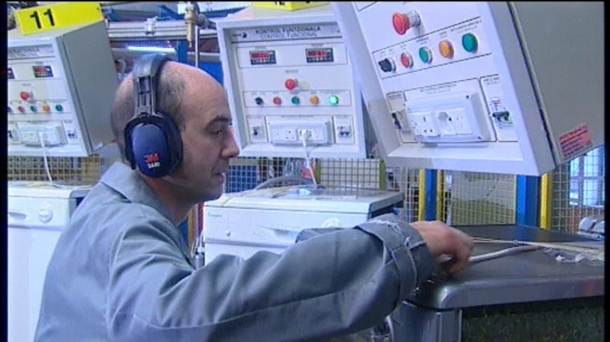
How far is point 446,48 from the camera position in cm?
113

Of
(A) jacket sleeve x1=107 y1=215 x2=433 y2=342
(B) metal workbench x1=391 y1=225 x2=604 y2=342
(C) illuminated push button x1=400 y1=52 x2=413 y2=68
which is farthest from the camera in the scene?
(C) illuminated push button x1=400 y1=52 x2=413 y2=68

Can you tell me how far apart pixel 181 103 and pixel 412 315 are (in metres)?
0.51

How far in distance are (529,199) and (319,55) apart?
27.1 inches

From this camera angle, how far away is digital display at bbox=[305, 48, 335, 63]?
178 cm

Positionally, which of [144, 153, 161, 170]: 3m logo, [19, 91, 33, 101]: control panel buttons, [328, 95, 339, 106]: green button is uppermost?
[19, 91, 33, 101]: control panel buttons

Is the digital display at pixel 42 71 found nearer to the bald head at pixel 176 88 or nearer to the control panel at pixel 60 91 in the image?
the control panel at pixel 60 91

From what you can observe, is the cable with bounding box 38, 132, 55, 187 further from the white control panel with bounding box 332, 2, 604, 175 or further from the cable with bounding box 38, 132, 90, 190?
the white control panel with bounding box 332, 2, 604, 175

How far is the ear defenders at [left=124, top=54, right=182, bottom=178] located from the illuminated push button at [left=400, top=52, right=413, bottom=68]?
0.45 m

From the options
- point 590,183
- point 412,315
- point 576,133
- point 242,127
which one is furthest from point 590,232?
point 242,127

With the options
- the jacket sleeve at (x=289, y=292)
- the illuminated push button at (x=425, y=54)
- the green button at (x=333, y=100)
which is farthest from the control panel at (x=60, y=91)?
the jacket sleeve at (x=289, y=292)

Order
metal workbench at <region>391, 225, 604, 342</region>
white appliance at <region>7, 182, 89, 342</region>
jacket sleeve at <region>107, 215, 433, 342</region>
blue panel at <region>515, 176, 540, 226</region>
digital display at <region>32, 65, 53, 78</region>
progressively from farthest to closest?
digital display at <region>32, 65, 53, 78</region>, white appliance at <region>7, 182, 89, 342</region>, blue panel at <region>515, 176, 540, 226</region>, metal workbench at <region>391, 225, 604, 342</region>, jacket sleeve at <region>107, 215, 433, 342</region>

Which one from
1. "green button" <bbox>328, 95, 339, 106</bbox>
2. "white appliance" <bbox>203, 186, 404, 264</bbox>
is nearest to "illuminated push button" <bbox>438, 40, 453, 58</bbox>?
"white appliance" <bbox>203, 186, 404, 264</bbox>

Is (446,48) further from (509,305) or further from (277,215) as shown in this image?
(277,215)

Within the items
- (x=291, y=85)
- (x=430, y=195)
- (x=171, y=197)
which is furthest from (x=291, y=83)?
(x=171, y=197)
